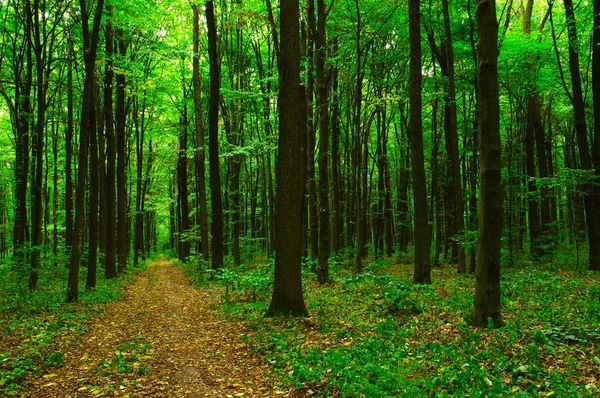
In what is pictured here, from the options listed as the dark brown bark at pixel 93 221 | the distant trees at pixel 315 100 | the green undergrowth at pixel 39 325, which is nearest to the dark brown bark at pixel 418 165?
the distant trees at pixel 315 100

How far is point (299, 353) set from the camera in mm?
5992

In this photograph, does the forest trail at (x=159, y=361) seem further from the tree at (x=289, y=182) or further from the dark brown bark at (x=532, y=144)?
the dark brown bark at (x=532, y=144)

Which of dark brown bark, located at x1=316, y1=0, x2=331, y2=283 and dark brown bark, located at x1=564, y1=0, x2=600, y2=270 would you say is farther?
dark brown bark, located at x1=564, y1=0, x2=600, y2=270

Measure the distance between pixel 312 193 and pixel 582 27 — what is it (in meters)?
11.7

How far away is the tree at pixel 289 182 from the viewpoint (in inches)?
324

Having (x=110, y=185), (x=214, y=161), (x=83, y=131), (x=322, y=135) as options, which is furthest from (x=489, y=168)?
(x=110, y=185)

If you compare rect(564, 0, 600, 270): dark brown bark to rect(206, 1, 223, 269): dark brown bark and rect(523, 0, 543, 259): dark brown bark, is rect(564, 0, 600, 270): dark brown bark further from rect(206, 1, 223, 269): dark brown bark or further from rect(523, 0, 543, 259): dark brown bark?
rect(206, 1, 223, 269): dark brown bark

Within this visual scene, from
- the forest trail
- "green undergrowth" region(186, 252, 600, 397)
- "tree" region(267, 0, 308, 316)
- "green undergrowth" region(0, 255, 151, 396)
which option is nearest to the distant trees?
"tree" region(267, 0, 308, 316)

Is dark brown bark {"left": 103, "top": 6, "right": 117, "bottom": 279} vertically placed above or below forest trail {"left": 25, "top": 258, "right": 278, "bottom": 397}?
above

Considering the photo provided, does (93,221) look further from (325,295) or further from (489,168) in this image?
(489,168)

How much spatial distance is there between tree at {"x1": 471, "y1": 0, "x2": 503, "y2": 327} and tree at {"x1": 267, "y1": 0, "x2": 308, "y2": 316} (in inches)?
141

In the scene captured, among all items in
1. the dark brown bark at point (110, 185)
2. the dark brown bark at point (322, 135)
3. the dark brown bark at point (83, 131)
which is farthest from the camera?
the dark brown bark at point (110, 185)

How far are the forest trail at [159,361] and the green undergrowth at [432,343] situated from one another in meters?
0.45

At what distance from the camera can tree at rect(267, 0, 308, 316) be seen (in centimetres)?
823
